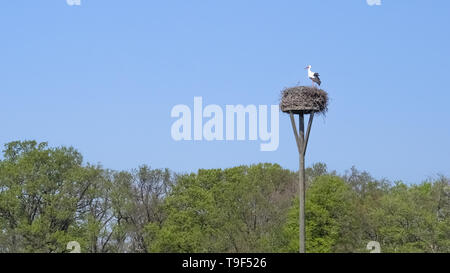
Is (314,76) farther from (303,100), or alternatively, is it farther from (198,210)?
(198,210)

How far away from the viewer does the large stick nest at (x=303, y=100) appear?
23.2m

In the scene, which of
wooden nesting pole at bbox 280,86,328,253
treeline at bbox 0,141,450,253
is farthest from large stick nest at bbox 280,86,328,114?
treeline at bbox 0,141,450,253

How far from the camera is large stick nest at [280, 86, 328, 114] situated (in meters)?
23.2

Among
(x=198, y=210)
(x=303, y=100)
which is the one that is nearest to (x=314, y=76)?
(x=303, y=100)

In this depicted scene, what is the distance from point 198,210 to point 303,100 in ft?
80.3

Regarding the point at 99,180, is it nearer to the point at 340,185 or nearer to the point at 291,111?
the point at 340,185

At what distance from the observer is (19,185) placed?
40.6 m

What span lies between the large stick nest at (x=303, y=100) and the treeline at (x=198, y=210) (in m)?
17.9

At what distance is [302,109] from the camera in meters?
23.1

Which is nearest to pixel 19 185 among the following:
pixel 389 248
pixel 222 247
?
pixel 222 247

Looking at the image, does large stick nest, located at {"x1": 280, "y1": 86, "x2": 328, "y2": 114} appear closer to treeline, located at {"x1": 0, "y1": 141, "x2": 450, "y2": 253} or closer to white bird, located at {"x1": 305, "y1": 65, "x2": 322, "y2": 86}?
white bird, located at {"x1": 305, "y1": 65, "x2": 322, "y2": 86}
